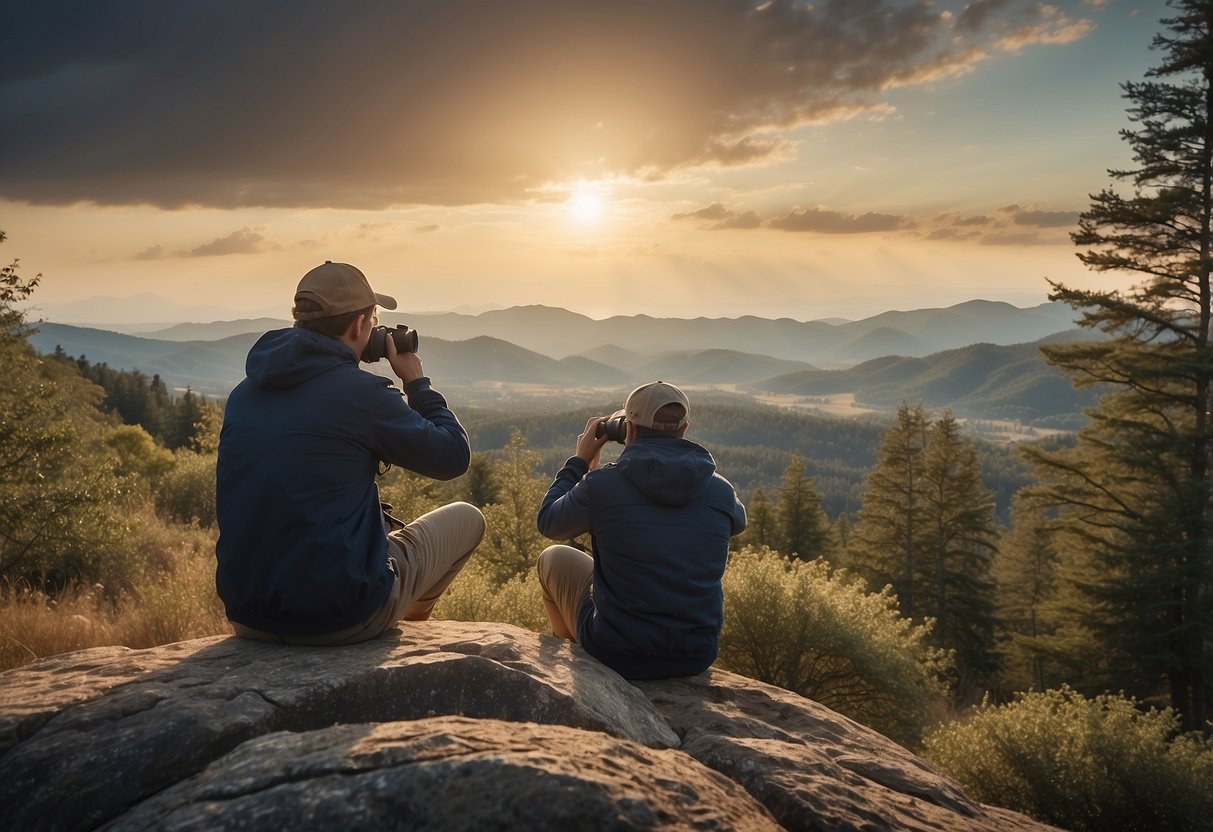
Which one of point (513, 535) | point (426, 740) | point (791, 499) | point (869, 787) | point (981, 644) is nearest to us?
point (426, 740)

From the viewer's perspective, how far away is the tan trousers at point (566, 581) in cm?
469

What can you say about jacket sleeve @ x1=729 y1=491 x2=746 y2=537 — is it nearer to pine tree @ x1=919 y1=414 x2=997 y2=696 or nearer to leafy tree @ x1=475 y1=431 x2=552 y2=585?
leafy tree @ x1=475 y1=431 x2=552 y2=585

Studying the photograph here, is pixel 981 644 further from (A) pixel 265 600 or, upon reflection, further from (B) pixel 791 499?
(A) pixel 265 600

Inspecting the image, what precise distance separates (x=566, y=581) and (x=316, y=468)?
2.14 meters

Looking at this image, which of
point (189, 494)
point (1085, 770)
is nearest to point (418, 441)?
point (1085, 770)

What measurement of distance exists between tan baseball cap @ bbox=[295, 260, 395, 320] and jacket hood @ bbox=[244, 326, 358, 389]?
173 millimetres

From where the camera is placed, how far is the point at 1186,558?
1653cm

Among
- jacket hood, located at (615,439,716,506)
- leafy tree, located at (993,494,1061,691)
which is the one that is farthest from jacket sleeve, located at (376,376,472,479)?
leafy tree, located at (993,494,1061,691)

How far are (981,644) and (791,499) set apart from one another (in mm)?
10283

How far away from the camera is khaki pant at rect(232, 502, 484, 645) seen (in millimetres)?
3541

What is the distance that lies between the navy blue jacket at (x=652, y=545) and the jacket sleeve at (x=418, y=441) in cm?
85

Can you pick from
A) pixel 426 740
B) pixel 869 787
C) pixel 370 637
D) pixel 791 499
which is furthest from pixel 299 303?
pixel 791 499

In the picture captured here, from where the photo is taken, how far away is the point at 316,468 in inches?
123

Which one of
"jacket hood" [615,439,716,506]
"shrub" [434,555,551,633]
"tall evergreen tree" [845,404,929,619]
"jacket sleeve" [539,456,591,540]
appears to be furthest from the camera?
"tall evergreen tree" [845,404,929,619]
